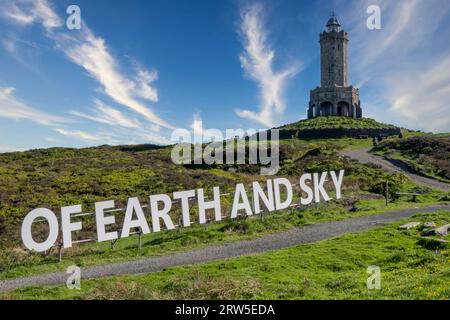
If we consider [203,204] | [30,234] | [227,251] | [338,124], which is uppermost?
[338,124]

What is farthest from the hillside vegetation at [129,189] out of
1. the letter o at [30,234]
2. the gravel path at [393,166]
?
the gravel path at [393,166]

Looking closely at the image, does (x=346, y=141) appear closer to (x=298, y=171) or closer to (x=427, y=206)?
(x=298, y=171)

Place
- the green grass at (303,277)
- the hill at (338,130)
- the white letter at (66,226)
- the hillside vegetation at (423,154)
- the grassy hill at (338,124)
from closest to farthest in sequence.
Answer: the green grass at (303,277)
the white letter at (66,226)
the hillside vegetation at (423,154)
the hill at (338,130)
the grassy hill at (338,124)

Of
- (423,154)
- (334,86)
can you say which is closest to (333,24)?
(334,86)

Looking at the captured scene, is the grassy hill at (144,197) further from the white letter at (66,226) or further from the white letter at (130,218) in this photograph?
the white letter at (130,218)

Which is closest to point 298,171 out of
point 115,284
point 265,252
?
point 265,252

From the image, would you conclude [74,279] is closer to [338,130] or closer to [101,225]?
[101,225]
